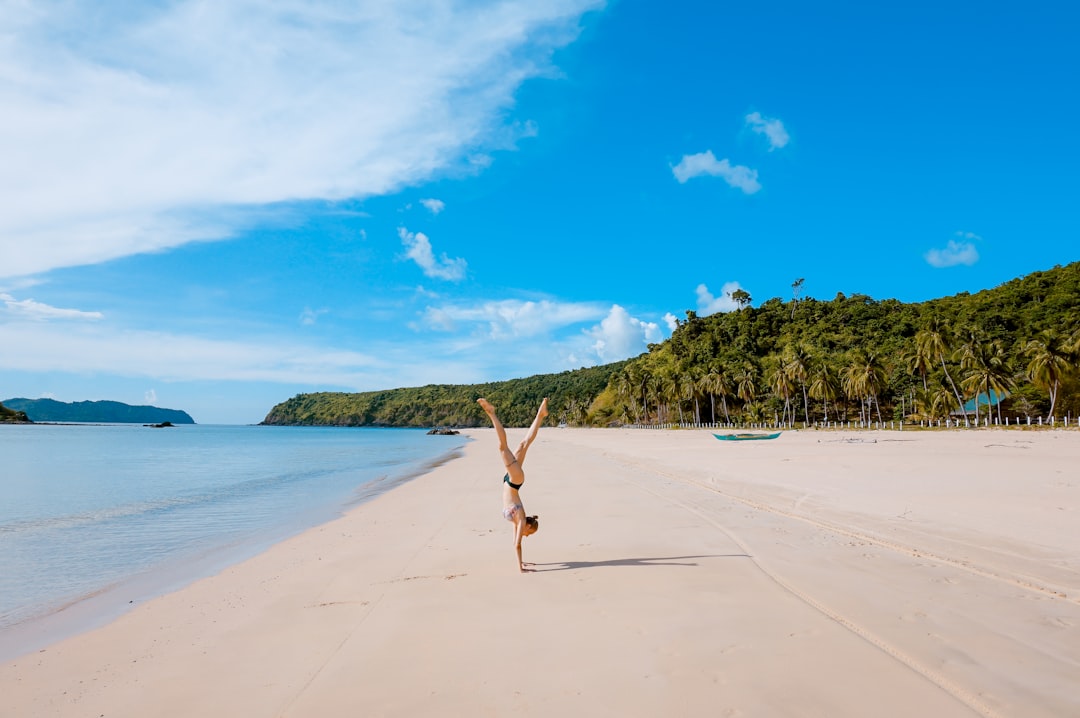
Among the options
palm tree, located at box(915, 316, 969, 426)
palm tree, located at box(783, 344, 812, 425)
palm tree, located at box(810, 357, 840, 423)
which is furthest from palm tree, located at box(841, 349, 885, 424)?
palm tree, located at box(783, 344, 812, 425)

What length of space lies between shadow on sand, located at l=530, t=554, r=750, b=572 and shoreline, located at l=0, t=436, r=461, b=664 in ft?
17.7

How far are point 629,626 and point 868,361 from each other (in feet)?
252

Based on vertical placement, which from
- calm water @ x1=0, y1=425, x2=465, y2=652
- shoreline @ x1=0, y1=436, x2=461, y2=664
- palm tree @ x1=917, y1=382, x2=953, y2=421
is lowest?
calm water @ x1=0, y1=425, x2=465, y2=652

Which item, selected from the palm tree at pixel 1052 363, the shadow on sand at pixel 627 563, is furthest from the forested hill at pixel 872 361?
the shadow on sand at pixel 627 563

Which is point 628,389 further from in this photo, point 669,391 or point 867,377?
point 867,377

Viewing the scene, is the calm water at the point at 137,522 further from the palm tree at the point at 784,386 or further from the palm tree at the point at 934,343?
the palm tree at the point at 784,386

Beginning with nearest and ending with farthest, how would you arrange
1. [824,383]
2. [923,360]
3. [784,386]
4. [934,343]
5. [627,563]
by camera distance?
[627,563]
[934,343]
[923,360]
[824,383]
[784,386]

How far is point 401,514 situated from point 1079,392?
251 feet

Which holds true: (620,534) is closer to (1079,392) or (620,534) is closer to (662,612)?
(662,612)

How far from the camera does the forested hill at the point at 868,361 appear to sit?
61.9 metres

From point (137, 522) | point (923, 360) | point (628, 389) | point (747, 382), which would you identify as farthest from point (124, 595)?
point (628, 389)

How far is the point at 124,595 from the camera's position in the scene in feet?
27.2

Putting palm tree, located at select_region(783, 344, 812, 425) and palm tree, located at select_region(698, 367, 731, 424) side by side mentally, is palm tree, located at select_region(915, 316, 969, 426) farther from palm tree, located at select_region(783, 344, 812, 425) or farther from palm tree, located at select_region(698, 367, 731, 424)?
palm tree, located at select_region(698, 367, 731, 424)

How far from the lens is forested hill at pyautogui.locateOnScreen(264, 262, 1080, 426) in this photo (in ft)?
203
